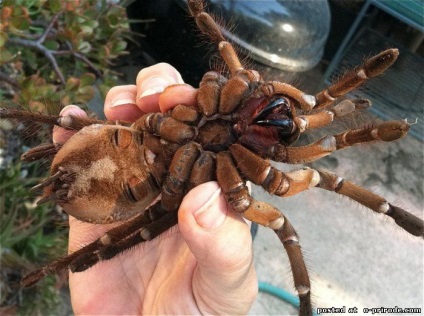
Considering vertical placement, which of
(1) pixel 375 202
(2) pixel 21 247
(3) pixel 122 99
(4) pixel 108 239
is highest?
(1) pixel 375 202

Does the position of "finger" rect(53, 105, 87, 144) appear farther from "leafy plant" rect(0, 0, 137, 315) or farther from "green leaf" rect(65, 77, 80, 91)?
"green leaf" rect(65, 77, 80, 91)

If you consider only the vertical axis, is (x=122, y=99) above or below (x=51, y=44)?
above

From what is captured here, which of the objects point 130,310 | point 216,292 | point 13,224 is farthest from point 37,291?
point 216,292

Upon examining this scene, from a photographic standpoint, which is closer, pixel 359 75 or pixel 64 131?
pixel 359 75

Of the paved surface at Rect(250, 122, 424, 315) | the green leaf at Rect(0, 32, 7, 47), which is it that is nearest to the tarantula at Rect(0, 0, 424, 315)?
the green leaf at Rect(0, 32, 7, 47)

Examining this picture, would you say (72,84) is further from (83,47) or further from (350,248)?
(350,248)

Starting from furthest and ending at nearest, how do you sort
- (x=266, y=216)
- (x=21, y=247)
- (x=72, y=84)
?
(x=21, y=247) < (x=72, y=84) < (x=266, y=216)

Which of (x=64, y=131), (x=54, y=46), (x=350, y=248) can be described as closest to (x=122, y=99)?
(x=64, y=131)
